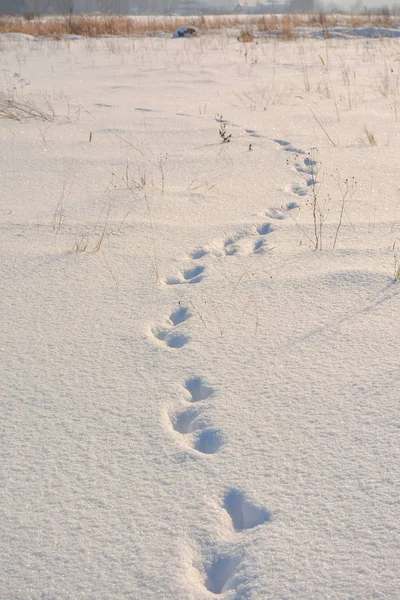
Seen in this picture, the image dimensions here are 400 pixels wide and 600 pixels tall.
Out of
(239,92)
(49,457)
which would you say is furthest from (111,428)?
(239,92)

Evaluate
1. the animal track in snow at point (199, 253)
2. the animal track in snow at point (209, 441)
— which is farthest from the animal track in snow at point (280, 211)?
the animal track in snow at point (209, 441)

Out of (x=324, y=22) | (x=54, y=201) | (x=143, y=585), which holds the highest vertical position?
(x=324, y=22)

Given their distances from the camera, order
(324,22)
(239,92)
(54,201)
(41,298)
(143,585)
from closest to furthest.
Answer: (143,585), (41,298), (54,201), (239,92), (324,22)

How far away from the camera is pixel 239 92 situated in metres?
6.02

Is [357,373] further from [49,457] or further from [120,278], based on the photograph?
[120,278]

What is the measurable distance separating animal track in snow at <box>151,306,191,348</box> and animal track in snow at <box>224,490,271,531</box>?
2.32 feet

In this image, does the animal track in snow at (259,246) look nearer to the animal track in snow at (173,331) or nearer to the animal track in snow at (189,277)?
the animal track in snow at (189,277)

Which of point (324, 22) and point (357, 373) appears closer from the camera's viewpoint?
point (357, 373)

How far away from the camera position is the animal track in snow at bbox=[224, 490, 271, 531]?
50.2 inches

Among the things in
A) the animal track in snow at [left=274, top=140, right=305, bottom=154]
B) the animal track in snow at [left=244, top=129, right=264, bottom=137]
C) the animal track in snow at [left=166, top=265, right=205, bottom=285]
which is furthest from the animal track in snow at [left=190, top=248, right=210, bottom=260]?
the animal track in snow at [left=244, top=129, right=264, bottom=137]

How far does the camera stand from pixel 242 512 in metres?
1.30

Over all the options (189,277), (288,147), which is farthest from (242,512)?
(288,147)

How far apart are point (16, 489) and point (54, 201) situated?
2.05 m

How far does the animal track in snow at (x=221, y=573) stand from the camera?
1146 mm
